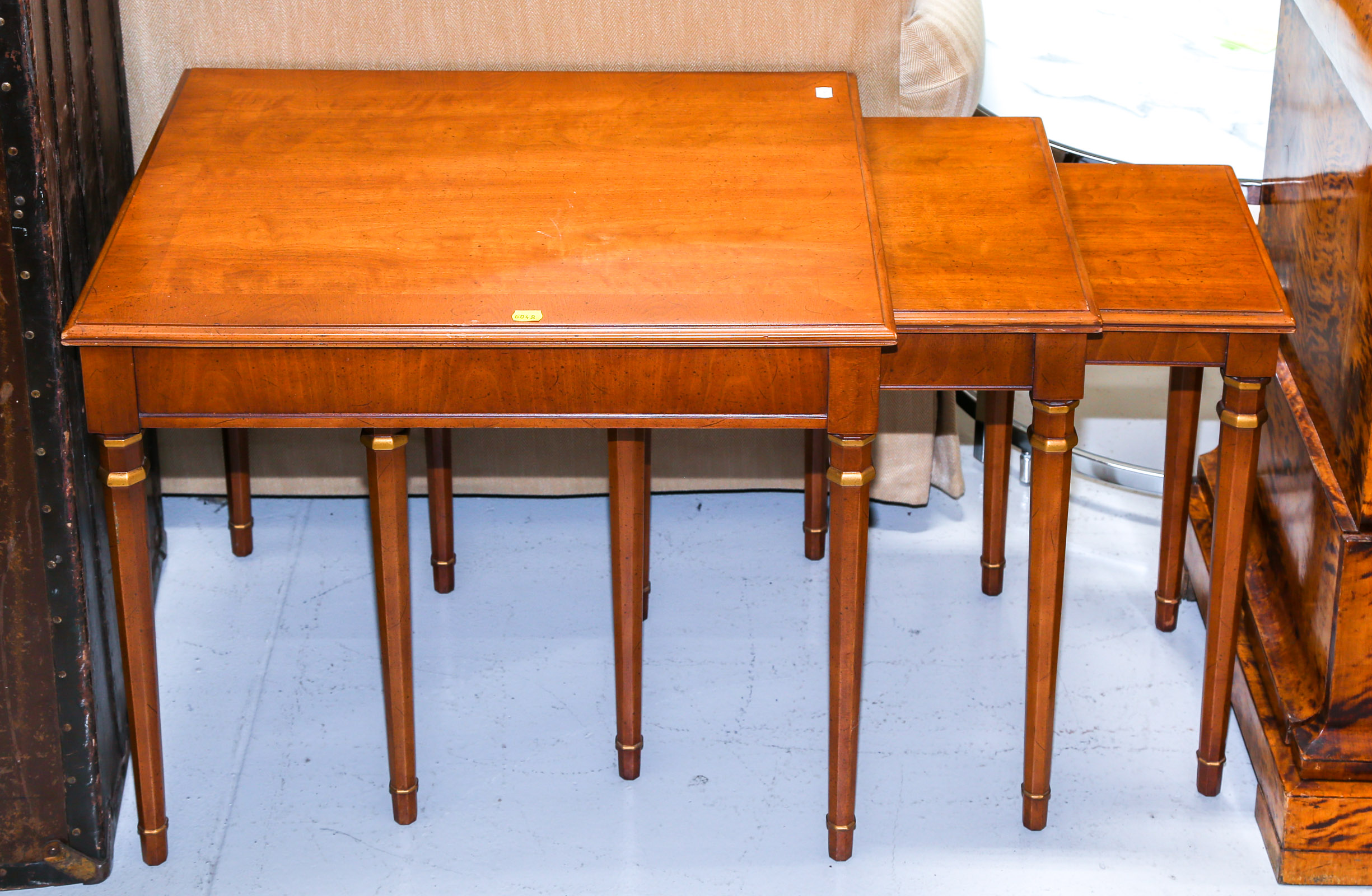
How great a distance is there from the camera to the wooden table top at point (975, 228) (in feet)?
6.53

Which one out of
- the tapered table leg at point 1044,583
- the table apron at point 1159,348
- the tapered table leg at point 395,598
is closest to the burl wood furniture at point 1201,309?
the table apron at point 1159,348

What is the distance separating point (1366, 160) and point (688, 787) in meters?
1.29

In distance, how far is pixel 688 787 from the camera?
241 centimetres

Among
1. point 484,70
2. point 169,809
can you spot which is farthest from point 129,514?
point 484,70

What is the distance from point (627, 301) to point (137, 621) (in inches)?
30.8

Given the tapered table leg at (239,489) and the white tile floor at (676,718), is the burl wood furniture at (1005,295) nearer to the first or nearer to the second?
the white tile floor at (676,718)

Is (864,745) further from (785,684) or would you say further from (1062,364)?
(1062,364)

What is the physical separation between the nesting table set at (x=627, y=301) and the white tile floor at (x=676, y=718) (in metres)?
0.09

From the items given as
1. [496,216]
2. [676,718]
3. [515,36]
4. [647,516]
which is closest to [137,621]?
[496,216]

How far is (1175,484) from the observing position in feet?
8.67

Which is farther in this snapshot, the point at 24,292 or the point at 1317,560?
the point at 1317,560

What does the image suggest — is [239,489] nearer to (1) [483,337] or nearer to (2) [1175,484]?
(1) [483,337]

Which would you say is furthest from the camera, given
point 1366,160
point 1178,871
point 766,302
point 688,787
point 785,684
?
point 785,684

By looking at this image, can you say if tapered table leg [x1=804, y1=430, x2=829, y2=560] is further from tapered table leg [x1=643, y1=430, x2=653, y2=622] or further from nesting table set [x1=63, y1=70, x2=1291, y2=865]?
nesting table set [x1=63, y1=70, x2=1291, y2=865]
